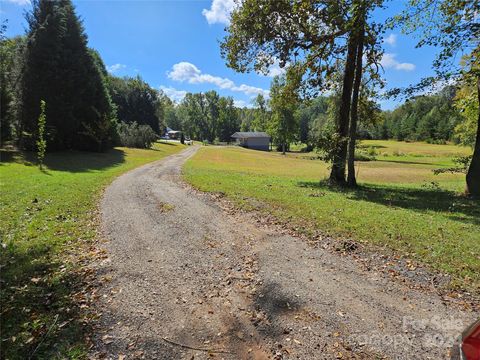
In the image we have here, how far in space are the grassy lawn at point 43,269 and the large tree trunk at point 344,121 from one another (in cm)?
1251

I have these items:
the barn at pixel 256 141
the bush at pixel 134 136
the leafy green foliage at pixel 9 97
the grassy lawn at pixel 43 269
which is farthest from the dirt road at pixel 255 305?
the barn at pixel 256 141

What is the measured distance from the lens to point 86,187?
48.4ft

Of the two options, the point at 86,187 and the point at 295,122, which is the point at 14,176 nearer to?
the point at 86,187

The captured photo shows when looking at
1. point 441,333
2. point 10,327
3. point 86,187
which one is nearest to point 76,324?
point 10,327

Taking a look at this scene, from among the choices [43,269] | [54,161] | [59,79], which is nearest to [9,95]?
[59,79]

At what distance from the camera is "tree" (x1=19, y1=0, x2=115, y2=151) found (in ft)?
93.5

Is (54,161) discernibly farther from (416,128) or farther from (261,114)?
(416,128)

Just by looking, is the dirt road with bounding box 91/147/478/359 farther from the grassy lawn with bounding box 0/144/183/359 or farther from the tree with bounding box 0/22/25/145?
the tree with bounding box 0/22/25/145

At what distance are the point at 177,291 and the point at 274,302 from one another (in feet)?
5.59

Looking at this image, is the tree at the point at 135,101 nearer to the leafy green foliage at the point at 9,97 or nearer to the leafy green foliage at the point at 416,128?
the leafy green foliage at the point at 9,97

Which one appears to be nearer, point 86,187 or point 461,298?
point 461,298

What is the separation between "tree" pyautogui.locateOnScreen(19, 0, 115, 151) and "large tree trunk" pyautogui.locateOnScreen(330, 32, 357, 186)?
86.8ft

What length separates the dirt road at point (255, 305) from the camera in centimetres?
387

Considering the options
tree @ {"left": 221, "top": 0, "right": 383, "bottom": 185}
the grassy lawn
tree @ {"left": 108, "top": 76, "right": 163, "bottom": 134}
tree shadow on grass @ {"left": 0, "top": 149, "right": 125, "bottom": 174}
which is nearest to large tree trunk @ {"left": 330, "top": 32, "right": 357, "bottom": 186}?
tree @ {"left": 221, "top": 0, "right": 383, "bottom": 185}
